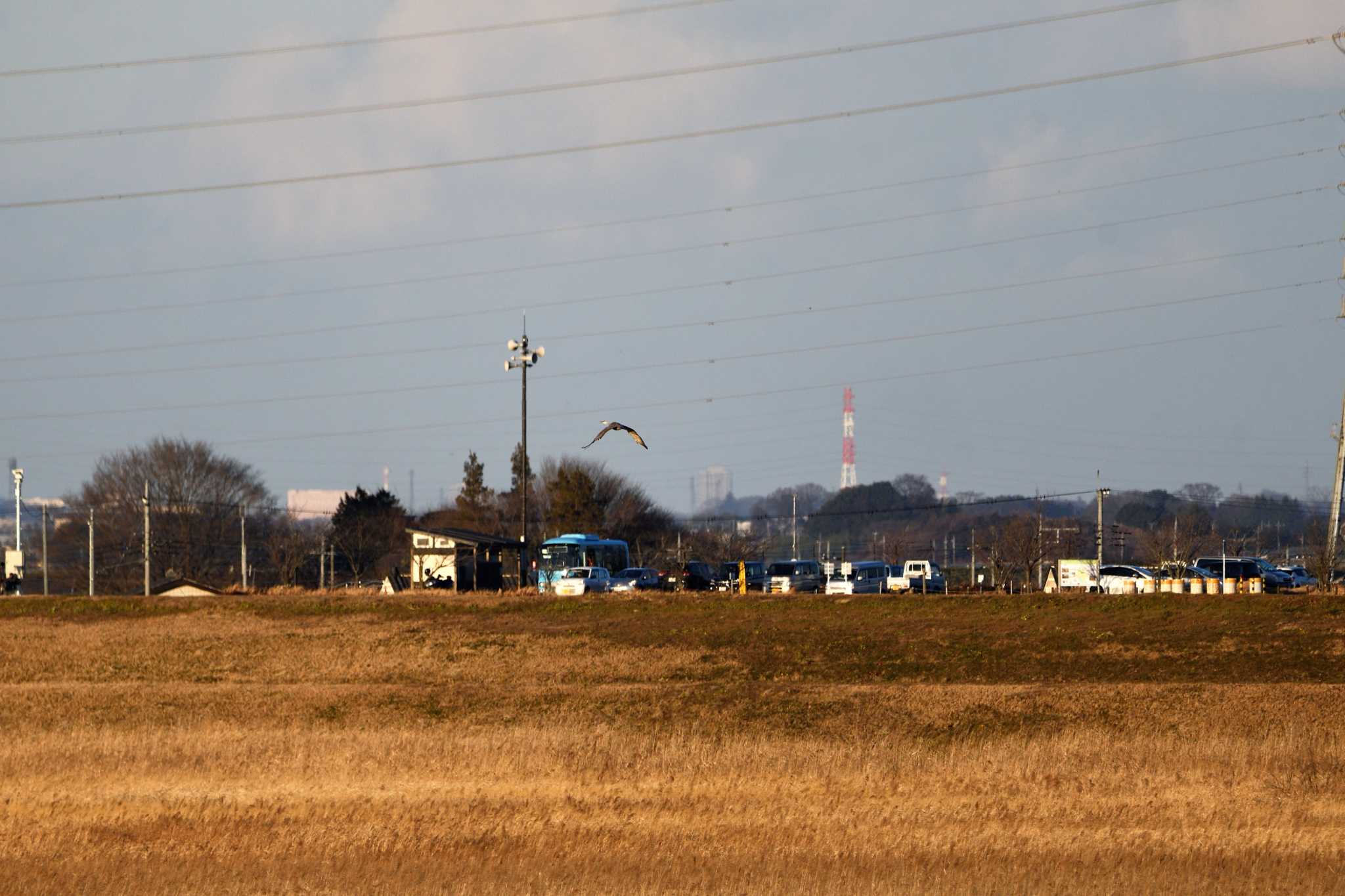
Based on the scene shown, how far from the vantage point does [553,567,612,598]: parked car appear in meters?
59.5

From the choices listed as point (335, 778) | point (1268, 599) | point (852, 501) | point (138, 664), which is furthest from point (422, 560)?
point (852, 501)

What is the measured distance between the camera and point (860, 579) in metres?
69.9

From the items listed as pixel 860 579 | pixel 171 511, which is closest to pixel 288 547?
pixel 171 511

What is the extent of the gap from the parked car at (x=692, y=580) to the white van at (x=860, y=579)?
5842 mm

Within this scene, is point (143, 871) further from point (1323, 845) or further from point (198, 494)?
point (198, 494)

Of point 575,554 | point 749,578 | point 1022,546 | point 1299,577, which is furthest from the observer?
point 1022,546

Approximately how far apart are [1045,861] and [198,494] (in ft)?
328

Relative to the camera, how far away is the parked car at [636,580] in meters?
62.9

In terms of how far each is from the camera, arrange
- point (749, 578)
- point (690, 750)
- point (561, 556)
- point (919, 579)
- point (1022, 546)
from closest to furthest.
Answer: point (690, 750) < point (919, 579) < point (749, 578) < point (561, 556) < point (1022, 546)

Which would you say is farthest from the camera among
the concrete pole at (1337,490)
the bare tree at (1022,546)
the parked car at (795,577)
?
the bare tree at (1022,546)

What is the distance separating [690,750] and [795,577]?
42.3 meters

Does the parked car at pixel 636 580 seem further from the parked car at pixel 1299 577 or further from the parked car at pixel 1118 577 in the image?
the parked car at pixel 1299 577

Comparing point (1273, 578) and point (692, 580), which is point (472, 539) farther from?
point (1273, 578)

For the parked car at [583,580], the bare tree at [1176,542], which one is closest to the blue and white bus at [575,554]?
the parked car at [583,580]
